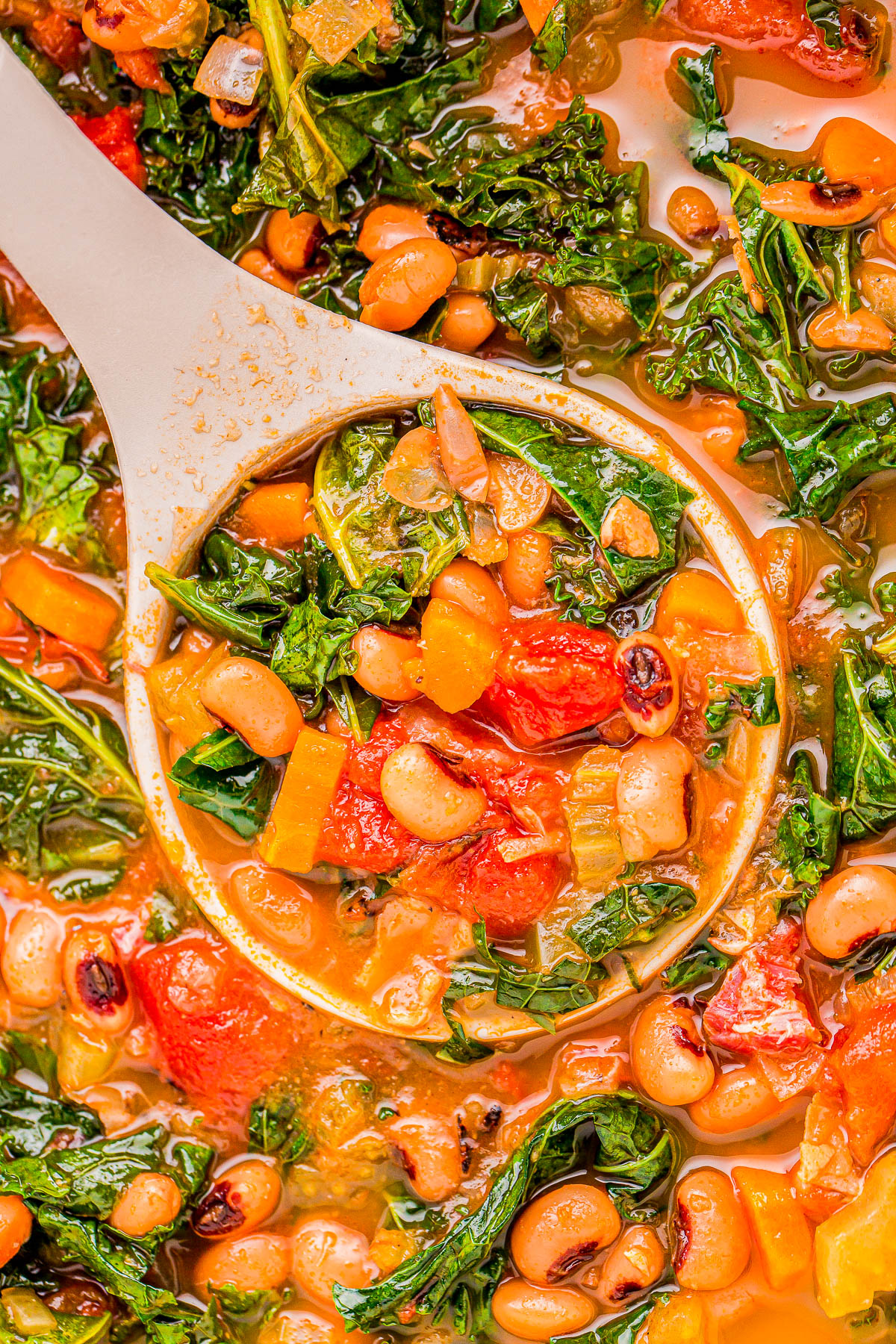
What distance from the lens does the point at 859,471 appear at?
356 cm

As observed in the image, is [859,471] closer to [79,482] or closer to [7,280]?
[79,482]

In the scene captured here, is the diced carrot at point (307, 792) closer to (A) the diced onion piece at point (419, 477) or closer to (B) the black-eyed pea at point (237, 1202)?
(A) the diced onion piece at point (419, 477)

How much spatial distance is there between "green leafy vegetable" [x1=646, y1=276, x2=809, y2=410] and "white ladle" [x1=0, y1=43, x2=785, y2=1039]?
0.33m

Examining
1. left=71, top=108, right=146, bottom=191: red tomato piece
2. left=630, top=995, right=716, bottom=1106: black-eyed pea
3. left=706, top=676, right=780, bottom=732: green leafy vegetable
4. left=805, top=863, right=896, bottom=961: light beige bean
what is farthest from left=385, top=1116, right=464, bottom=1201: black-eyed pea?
left=71, top=108, right=146, bottom=191: red tomato piece

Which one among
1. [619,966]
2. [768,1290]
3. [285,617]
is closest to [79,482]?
[285,617]

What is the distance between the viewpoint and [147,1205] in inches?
146

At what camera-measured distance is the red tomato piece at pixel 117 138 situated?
3.82m

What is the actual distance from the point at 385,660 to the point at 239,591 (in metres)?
0.59

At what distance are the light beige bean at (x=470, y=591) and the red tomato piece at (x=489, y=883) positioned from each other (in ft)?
2.19

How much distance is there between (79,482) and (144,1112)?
230 centimetres

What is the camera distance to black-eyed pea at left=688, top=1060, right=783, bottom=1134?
3586mm

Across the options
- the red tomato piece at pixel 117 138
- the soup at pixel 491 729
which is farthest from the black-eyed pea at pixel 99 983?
the red tomato piece at pixel 117 138

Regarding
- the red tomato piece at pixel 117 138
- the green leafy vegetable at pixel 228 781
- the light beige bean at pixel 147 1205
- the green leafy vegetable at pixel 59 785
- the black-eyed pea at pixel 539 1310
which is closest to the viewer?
the green leafy vegetable at pixel 228 781

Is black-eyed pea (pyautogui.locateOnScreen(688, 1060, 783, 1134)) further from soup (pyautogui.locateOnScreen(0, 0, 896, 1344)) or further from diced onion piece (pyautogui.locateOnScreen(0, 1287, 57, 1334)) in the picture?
diced onion piece (pyautogui.locateOnScreen(0, 1287, 57, 1334))
